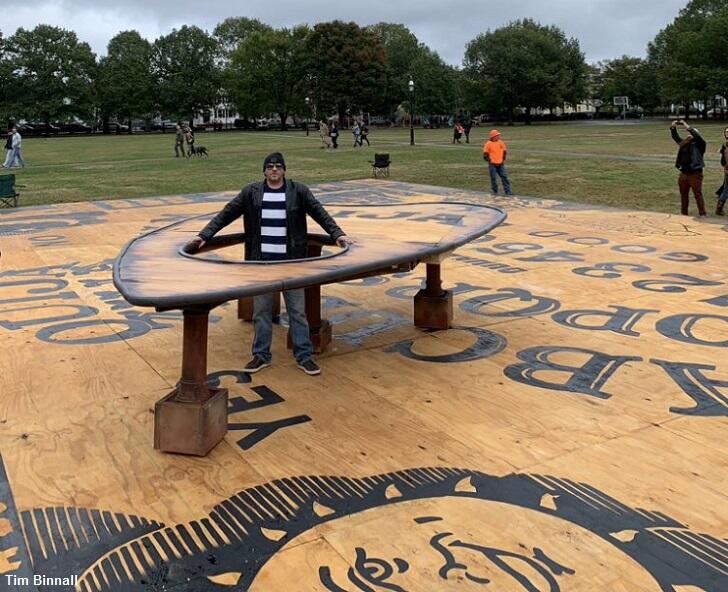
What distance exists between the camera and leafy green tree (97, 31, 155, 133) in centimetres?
7519

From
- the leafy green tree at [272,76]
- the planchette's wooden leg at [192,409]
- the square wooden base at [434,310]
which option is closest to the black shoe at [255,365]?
the planchette's wooden leg at [192,409]

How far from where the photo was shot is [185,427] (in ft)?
13.2

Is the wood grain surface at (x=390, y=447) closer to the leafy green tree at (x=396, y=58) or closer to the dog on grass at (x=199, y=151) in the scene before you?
the dog on grass at (x=199, y=151)

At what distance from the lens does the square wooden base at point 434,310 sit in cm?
630

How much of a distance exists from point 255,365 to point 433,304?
175cm

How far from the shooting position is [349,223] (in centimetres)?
655

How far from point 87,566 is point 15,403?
7.14 ft

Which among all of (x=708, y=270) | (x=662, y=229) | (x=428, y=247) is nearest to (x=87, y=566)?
(x=428, y=247)

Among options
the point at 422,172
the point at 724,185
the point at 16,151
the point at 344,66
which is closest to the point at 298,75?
the point at 344,66

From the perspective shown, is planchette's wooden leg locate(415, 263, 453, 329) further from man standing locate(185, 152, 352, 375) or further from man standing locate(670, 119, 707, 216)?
man standing locate(670, 119, 707, 216)

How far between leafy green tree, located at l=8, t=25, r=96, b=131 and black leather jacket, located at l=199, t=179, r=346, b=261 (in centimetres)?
7403

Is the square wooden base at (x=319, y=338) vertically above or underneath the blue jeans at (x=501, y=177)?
underneath

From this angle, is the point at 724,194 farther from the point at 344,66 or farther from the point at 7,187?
the point at 344,66

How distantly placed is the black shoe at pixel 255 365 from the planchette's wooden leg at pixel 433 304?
5.29 feet
